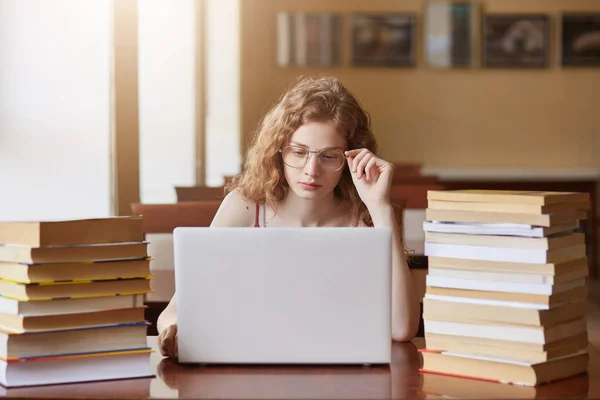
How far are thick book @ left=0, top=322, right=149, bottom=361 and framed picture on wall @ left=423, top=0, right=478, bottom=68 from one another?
27.3 feet

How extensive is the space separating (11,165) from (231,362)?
168 cm

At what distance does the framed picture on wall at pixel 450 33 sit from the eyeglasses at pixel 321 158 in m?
7.58

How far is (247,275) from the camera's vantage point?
5.38 ft

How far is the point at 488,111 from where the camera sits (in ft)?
31.5

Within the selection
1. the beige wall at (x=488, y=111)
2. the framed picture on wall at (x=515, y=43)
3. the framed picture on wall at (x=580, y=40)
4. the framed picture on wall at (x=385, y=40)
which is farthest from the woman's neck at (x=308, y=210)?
the framed picture on wall at (x=580, y=40)

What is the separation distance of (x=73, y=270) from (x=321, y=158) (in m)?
0.82

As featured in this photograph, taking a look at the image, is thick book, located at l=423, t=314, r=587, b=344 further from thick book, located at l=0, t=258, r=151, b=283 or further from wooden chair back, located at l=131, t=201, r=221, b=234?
wooden chair back, located at l=131, t=201, r=221, b=234

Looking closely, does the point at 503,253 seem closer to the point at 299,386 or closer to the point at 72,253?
the point at 299,386

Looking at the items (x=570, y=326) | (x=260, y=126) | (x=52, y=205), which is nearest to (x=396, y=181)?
(x=52, y=205)

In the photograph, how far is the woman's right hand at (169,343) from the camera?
1750mm

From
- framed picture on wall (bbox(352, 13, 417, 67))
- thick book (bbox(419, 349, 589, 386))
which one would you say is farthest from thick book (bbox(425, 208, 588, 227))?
framed picture on wall (bbox(352, 13, 417, 67))

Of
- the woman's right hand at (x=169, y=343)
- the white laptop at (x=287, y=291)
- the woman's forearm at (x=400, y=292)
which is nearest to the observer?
the white laptop at (x=287, y=291)

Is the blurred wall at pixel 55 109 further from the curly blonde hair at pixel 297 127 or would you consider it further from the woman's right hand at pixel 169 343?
the woman's right hand at pixel 169 343

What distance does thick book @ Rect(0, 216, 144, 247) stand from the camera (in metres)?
1.58
